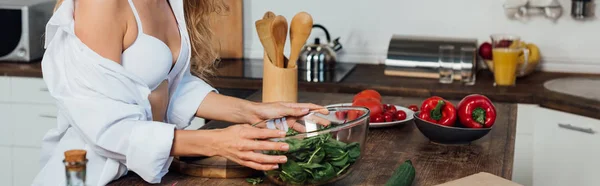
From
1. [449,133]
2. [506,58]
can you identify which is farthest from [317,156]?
[506,58]

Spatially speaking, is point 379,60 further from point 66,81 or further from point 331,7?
point 66,81

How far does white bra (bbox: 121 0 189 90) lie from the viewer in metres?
1.86

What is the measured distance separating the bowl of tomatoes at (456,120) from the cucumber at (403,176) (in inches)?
13.5

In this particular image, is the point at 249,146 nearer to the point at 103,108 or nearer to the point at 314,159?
the point at 314,159

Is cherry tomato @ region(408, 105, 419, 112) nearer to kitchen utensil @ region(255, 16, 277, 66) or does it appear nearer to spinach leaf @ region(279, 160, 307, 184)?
kitchen utensil @ region(255, 16, 277, 66)

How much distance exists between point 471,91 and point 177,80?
1497mm

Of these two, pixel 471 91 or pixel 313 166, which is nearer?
pixel 313 166

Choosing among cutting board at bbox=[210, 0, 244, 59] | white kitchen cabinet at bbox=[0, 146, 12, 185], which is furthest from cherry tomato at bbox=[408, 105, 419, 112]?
white kitchen cabinet at bbox=[0, 146, 12, 185]

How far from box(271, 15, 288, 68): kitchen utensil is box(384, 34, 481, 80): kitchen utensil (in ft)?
4.10

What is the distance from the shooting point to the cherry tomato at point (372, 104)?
239cm

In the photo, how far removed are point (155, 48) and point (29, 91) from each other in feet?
6.27

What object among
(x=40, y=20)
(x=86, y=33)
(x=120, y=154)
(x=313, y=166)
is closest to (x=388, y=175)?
(x=313, y=166)

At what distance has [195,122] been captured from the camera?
345cm

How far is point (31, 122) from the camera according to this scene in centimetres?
369
